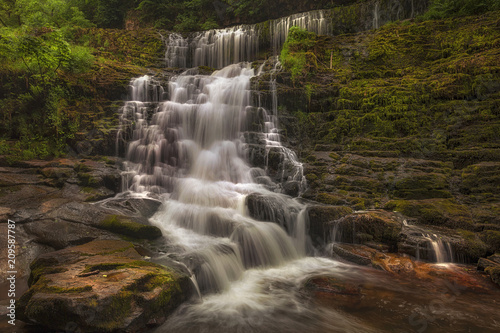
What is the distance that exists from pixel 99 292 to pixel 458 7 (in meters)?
17.5

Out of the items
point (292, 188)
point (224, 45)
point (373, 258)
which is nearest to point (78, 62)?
point (224, 45)

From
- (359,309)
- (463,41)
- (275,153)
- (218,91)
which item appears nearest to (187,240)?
(359,309)

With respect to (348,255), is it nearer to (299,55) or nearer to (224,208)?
(224,208)

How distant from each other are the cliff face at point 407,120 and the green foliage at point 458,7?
0.68 m

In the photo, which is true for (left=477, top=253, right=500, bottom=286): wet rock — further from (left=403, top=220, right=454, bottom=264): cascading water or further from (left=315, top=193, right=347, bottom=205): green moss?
(left=315, top=193, right=347, bottom=205): green moss

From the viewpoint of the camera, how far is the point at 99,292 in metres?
3.54

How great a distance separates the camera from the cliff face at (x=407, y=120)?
745 centimetres

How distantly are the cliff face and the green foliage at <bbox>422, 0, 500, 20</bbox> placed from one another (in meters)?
0.68

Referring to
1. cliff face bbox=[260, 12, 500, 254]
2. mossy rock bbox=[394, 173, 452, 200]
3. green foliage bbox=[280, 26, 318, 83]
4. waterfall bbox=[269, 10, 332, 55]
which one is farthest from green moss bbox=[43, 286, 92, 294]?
waterfall bbox=[269, 10, 332, 55]

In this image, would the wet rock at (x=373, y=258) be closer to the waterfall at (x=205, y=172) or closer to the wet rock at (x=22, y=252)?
the waterfall at (x=205, y=172)

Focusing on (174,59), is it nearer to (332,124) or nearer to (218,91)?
(218,91)

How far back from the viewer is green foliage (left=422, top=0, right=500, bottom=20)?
11430 mm

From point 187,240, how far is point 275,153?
493cm

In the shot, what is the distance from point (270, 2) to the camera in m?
20.0
